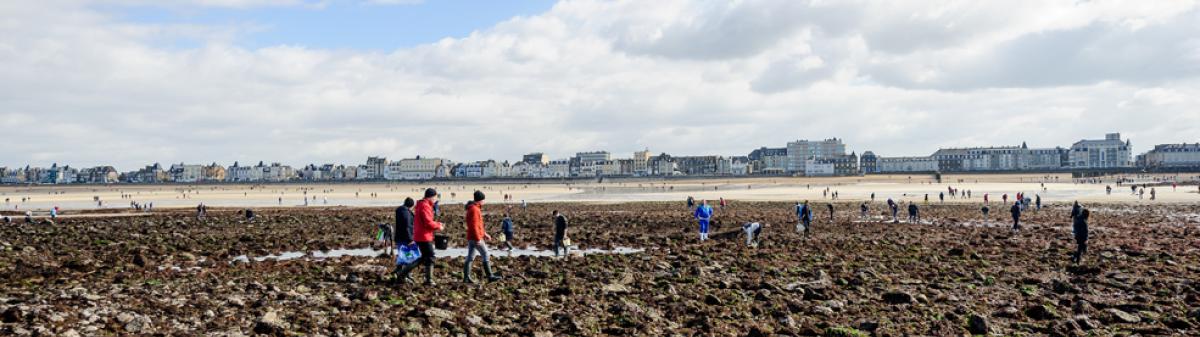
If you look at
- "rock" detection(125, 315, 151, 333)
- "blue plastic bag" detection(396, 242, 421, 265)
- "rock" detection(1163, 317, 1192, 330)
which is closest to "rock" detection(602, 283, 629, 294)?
"blue plastic bag" detection(396, 242, 421, 265)

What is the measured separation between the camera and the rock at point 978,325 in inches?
388

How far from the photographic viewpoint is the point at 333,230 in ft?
98.9

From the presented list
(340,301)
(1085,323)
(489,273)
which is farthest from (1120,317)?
(340,301)

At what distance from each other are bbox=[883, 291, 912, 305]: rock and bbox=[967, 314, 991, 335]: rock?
159cm

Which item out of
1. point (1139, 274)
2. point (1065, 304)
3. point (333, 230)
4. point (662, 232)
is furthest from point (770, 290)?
point (333, 230)

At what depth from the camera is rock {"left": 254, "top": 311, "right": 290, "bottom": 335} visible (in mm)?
9430

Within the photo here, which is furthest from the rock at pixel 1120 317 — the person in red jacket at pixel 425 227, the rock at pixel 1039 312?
the person in red jacket at pixel 425 227

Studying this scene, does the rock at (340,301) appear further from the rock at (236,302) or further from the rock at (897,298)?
the rock at (897,298)

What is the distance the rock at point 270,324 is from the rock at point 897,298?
339 inches

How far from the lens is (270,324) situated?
961 centimetres

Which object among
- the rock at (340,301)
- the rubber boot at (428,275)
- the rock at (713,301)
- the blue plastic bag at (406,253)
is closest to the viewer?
the rock at (340,301)

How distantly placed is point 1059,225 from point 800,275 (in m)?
20.8

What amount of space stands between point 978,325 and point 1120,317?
2.32 m

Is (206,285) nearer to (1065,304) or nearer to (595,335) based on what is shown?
(595,335)
